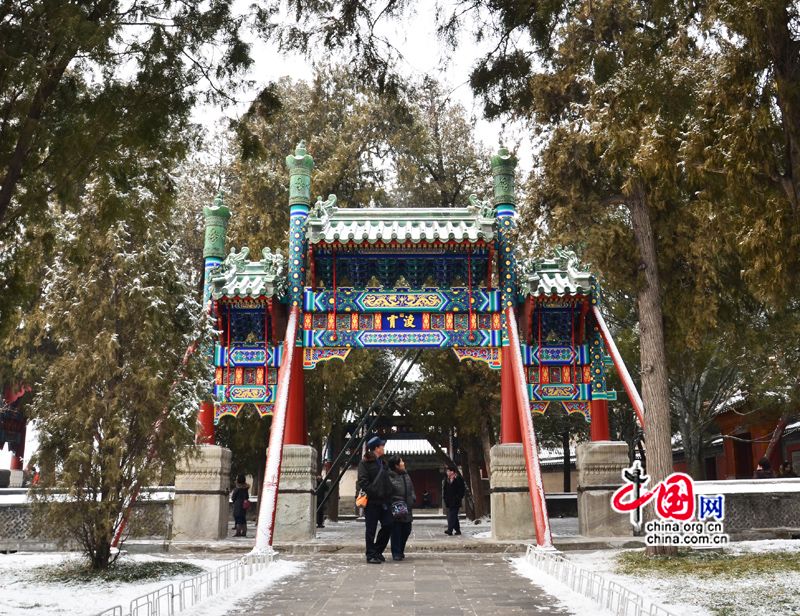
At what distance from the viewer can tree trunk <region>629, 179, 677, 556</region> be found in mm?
10195

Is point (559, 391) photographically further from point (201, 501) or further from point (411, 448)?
point (411, 448)

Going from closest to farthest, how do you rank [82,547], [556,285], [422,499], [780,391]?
1. [82,547]
2. [556,285]
3. [780,391]
4. [422,499]

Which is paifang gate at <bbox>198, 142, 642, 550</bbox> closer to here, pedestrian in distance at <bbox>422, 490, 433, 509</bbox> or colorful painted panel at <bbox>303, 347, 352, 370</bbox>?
colorful painted panel at <bbox>303, 347, 352, 370</bbox>

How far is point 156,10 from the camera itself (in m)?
6.07

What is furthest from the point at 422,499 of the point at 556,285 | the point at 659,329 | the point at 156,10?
the point at 156,10

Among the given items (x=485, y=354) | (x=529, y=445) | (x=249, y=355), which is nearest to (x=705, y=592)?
(x=529, y=445)

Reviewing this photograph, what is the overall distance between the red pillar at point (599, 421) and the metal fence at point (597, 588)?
4.53 meters

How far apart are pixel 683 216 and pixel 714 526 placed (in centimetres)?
463

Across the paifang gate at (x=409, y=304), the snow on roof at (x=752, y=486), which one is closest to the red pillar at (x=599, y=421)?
the paifang gate at (x=409, y=304)

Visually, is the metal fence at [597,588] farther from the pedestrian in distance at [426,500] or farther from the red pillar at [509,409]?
the pedestrian in distance at [426,500]

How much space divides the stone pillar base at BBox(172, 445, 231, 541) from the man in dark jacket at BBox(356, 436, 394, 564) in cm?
435

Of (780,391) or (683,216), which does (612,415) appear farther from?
(683,216)

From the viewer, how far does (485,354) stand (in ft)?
45.6

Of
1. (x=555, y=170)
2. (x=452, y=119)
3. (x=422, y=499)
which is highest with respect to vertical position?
(x=452, y=119)
